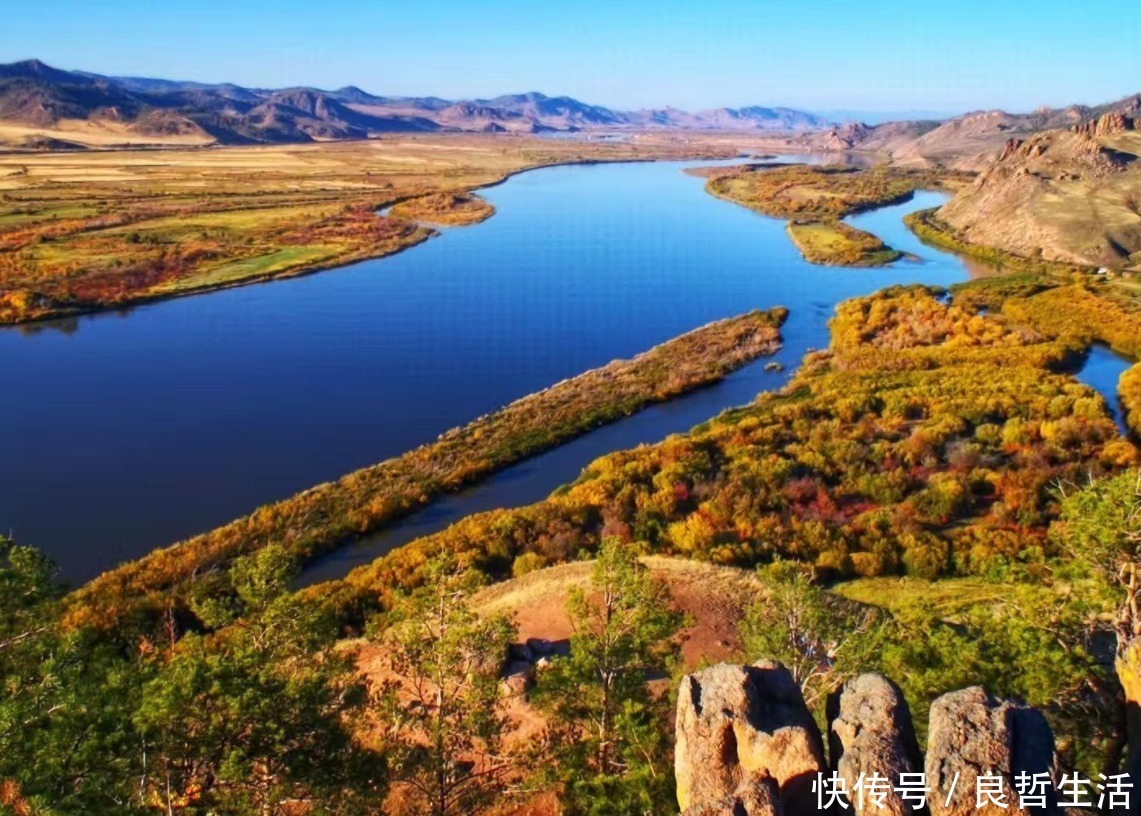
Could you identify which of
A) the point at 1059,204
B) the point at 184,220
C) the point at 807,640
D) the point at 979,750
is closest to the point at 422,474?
the point at 807,640

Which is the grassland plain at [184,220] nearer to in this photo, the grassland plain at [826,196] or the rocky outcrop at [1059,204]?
the grassland plain at [826,196]

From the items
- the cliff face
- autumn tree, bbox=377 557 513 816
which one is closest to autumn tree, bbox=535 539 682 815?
autumn tree, bbox=377 557 513 816

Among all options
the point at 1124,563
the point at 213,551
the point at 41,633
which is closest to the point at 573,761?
the point at 41,633

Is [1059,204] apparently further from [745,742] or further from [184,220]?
[184,220]

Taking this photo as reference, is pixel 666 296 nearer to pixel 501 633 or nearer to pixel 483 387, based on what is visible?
pixel 483 387

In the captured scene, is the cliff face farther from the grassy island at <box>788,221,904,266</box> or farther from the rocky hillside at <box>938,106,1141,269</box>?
the rocky hillside at <box>938,106,1141,269</box>

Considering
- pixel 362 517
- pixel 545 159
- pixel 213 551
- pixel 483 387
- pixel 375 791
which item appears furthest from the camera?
pixel 545 159

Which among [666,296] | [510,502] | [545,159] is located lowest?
[510,502]
